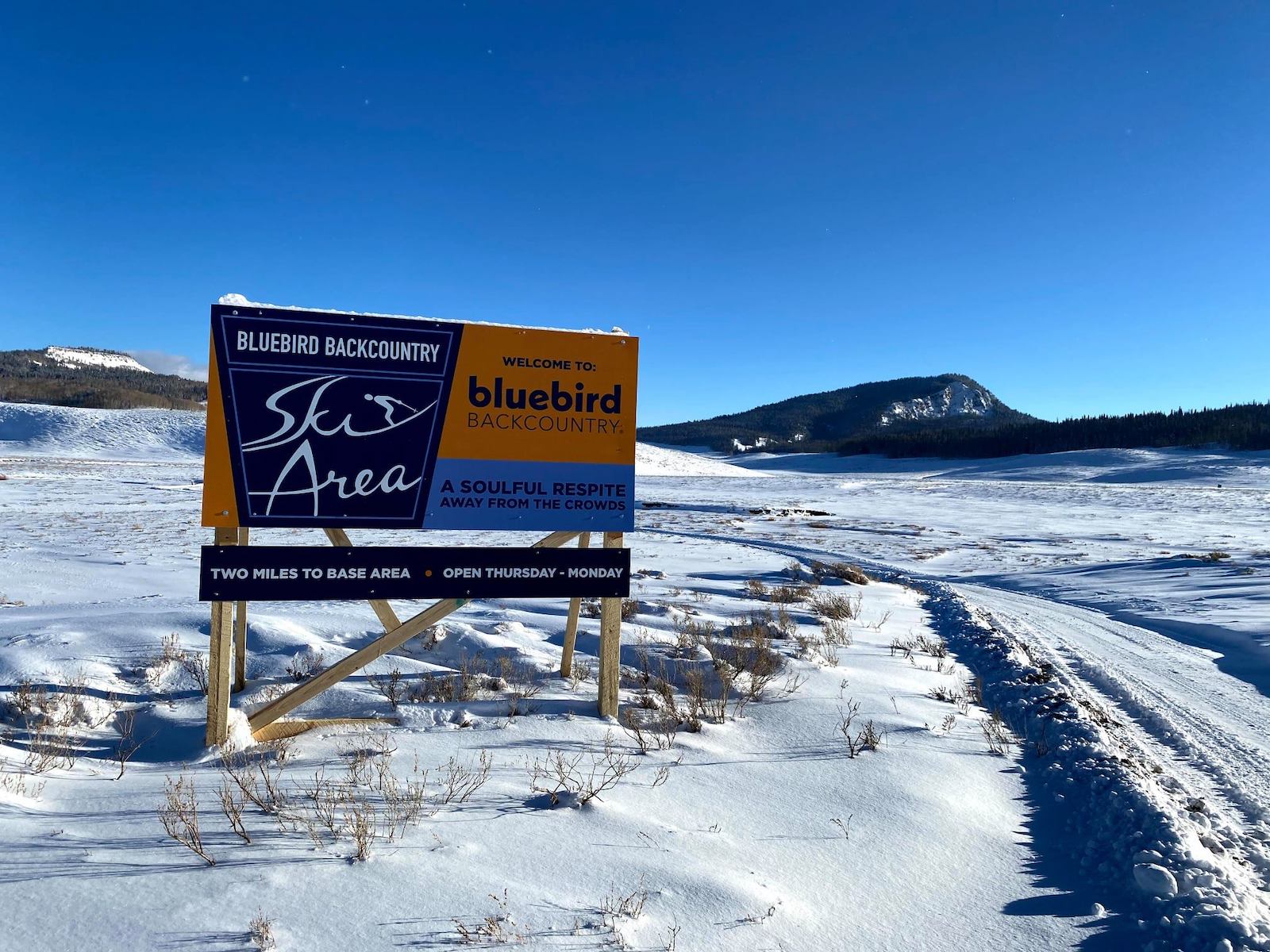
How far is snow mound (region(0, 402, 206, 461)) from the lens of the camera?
207 ft

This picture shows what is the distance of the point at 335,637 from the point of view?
21.4ft

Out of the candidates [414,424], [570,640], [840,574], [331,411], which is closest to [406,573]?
[414,424]

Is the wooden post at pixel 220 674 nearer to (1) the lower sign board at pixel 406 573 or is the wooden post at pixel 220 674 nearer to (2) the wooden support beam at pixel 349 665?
(1) the lower sign board at pixel 406 573

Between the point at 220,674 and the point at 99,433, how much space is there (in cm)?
8056

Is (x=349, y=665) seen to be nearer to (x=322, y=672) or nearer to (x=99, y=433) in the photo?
(x=322, y=672)

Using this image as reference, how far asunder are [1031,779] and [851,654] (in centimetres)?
273

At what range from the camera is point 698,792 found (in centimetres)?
368

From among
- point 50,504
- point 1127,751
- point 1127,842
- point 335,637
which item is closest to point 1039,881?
point 1127,842

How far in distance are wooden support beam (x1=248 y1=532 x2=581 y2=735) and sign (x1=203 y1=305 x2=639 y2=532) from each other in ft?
1.51

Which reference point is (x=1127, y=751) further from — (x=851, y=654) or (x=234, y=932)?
(x=234, y=932)

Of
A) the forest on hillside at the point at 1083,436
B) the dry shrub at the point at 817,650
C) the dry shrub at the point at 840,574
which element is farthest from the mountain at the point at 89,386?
the dry shrub at the point at 817,650

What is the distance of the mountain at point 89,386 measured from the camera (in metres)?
108

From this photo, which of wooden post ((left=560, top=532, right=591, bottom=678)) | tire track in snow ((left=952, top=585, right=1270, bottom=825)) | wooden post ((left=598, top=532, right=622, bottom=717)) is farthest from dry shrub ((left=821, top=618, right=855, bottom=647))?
wooden post ((left=598, top=532, right=622, bottom=717))

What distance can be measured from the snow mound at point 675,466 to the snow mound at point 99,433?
4061 centimetres
